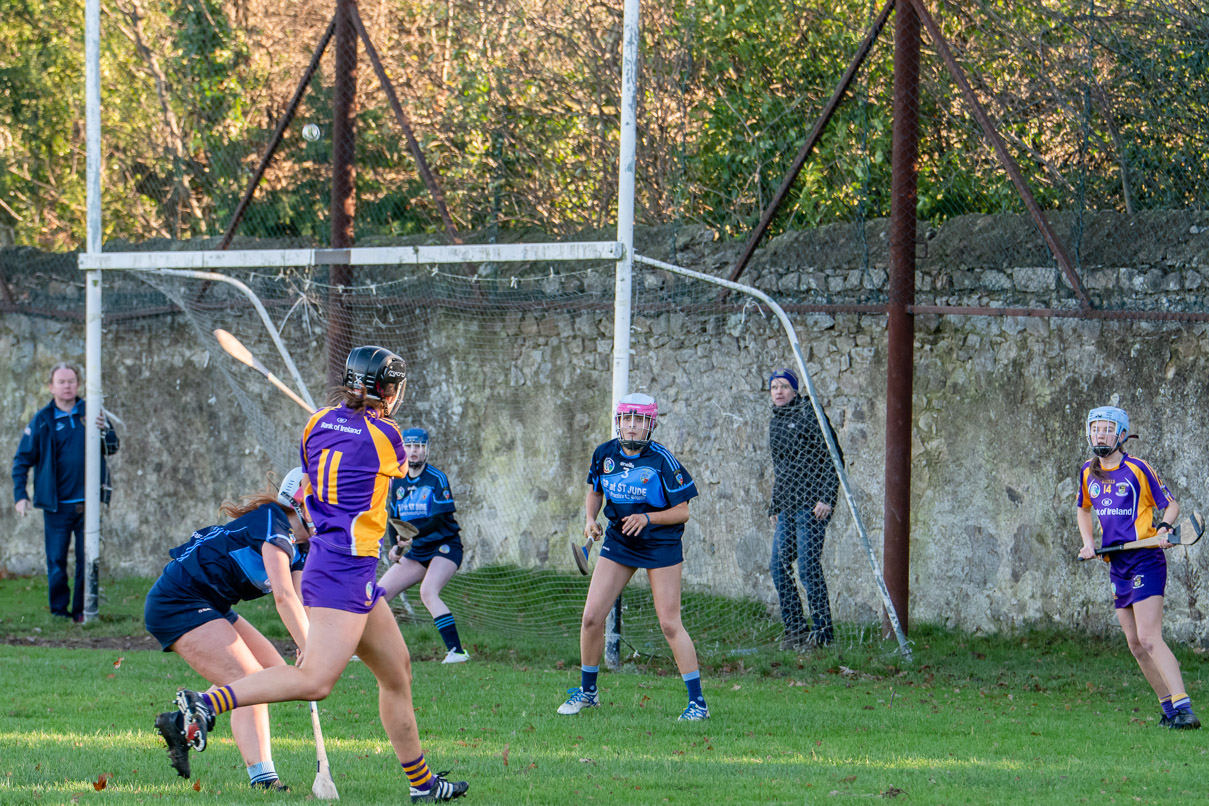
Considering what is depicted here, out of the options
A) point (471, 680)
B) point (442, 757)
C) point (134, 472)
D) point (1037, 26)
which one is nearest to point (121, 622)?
point (134, 472)

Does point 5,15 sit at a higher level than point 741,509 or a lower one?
higher

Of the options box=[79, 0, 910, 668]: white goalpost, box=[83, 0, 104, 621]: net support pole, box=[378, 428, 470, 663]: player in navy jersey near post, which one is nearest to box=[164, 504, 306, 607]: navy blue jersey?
box=[378, 428, 470, 663]: player in navy jersey near post

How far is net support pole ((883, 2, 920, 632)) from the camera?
927 cm

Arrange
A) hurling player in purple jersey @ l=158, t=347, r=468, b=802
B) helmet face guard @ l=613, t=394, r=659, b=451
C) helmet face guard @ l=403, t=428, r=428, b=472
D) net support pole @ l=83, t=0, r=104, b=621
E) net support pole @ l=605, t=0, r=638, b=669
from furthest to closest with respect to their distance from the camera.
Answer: net support pole @ l=83, t=0, r=104, b=621, helmet face guard @ l=403, t=428, r=428, b=472, net support pole @ l=605, t=0, r=638, b=669, helmet face guard @ l=613, t=394, r=659, b=451, hurling player in purple jersey @ l=158, t=347, r=468, b=802

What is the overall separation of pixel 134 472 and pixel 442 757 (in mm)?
8833

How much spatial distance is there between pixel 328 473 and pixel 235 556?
2.59ft

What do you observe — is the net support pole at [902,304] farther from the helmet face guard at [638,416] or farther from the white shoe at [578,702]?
the white shoe at [578,702]

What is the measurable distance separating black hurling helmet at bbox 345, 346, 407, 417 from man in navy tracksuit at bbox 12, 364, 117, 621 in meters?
7.22

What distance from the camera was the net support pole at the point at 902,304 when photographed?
9273 millimetres

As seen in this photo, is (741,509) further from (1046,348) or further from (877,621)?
(1046,348)

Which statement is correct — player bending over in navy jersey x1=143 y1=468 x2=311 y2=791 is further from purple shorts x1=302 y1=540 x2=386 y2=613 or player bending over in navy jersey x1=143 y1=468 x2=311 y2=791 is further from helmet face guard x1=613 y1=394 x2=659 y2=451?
helmet face guard x1=613 y1=394 x2=659 y2=451

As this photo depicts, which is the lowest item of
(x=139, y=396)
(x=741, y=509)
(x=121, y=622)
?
(x=121, y=622)

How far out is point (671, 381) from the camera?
11289 mm

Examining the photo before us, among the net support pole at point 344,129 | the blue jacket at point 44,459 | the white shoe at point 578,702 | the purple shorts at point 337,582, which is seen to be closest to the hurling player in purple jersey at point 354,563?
the purple shorts at point 337,582
